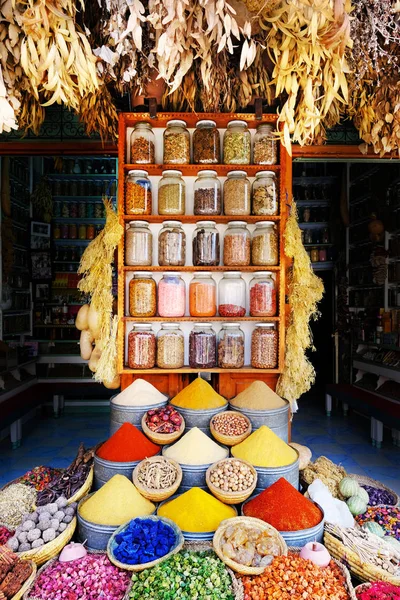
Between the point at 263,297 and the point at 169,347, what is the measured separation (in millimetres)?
614

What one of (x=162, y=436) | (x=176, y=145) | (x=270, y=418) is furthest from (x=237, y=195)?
(x=162, y=436)

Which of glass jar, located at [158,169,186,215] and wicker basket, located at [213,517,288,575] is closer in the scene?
wicker basket, located at [213,517,288,575]

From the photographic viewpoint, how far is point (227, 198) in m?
2.60

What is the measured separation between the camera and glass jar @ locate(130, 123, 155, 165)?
2.61 meters

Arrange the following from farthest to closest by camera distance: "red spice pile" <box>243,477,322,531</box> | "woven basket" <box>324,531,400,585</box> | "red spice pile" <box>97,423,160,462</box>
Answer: "red spice pile" <box>97,423,160,462</box>, "red spice pile" <box>243,477,322,531</box>, "woven basket" <box>324,531,400,585</box>

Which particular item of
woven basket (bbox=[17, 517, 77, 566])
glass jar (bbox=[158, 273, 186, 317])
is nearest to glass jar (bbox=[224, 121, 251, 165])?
glass jar (bbox=[158, 273, 186, 317])

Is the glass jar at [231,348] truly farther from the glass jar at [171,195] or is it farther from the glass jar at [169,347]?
the glass jar at [171,195]

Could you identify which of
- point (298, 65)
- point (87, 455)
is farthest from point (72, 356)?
point (298, 65)

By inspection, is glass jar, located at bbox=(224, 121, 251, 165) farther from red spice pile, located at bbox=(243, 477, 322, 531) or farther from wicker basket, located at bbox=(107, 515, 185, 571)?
wicker basket, located at bbox=(107, 515, 185, 571)

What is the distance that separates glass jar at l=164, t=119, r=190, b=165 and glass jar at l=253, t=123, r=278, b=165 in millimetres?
417

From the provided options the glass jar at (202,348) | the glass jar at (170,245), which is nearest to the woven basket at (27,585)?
the glass jar at (202,348)

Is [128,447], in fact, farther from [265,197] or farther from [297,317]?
[265,197]

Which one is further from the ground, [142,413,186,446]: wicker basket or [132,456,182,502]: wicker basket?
[142,413,186,446]: wicker basket

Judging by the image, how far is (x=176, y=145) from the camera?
258cm
